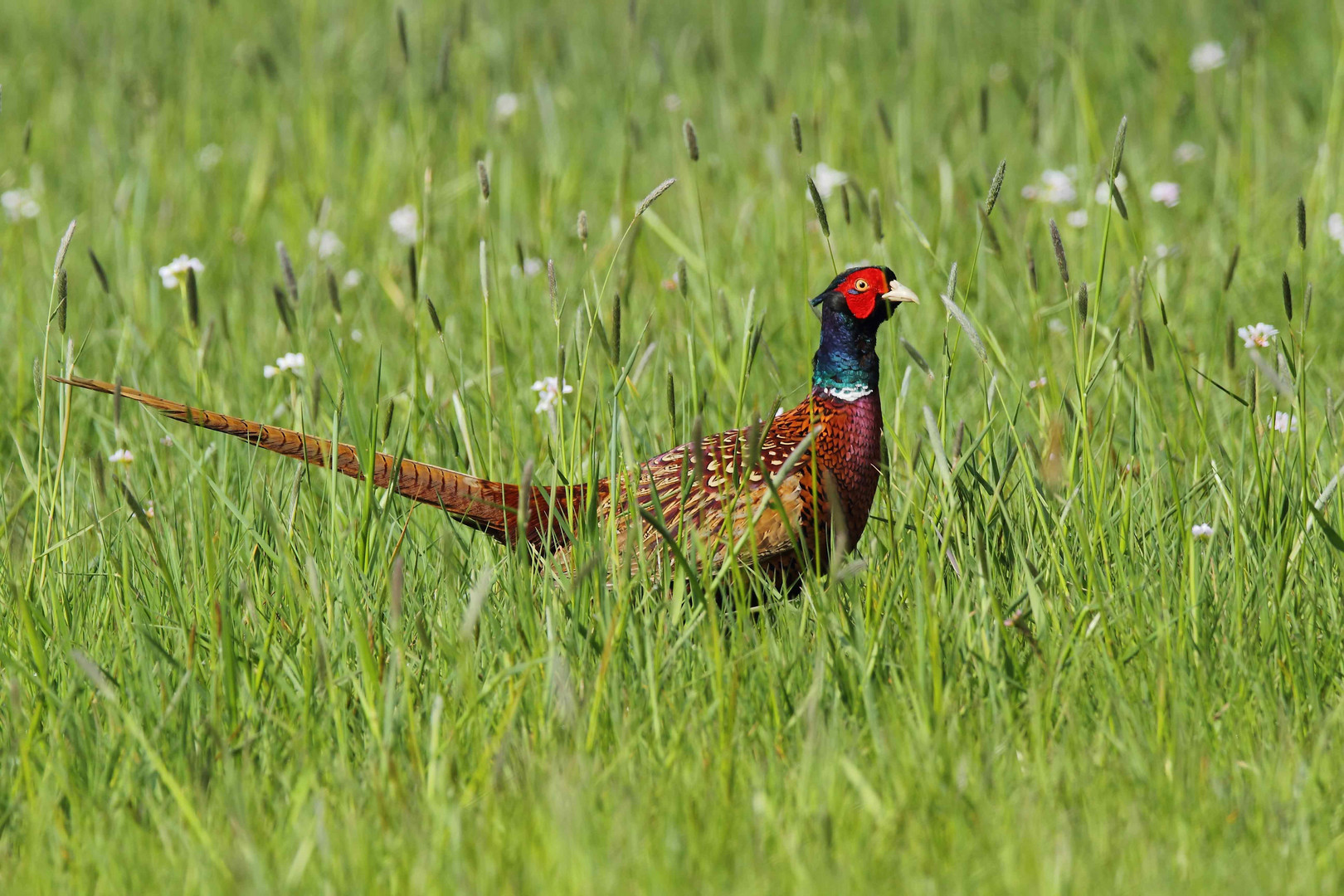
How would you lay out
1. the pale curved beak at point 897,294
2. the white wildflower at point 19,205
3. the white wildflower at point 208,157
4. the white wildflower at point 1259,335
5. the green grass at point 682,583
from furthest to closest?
the white wildflower at point 208,157, the white wildflower at point 19,205, the white wildflower at point 1259,335, the pale curved beak at point 897,294, the green grass at point 682,583

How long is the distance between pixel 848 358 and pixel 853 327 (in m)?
0.08

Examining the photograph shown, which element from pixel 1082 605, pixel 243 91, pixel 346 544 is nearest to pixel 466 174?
pixel 243 91

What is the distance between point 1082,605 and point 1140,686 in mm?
277

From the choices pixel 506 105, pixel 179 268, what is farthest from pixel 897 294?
pixel 506 105

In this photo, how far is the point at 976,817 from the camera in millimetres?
2342

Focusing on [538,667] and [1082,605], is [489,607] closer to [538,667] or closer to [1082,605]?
[538,667]

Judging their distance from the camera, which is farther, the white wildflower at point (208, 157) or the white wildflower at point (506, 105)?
the white wildflower at point (208, 157)

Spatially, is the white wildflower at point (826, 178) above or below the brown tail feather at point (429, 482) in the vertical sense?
above

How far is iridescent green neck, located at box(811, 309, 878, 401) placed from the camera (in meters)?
3.65

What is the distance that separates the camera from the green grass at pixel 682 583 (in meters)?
2.26

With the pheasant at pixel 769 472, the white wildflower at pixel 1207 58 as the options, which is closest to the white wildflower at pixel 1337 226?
the white wildflower at pixel 1207 58

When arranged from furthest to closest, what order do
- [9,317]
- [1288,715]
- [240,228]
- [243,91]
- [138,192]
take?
[243,91] → [240,228] → [138,192] → [9,317] → [1288,715]

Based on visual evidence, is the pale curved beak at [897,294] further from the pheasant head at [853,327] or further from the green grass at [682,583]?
the green grass at [682,583]

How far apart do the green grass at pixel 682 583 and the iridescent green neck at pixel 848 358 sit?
21 cm
